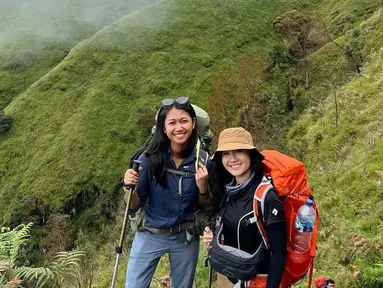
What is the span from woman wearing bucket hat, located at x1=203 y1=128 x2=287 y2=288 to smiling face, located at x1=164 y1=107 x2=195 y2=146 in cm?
41

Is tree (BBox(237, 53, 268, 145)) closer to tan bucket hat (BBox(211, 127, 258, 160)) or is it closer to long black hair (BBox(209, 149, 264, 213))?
long black hair (BBox(209, 149, 264, 213))

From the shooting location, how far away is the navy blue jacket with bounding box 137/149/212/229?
13.4 feet

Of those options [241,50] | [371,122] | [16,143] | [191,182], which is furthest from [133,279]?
[241,50]

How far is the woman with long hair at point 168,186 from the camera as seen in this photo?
4020 mm

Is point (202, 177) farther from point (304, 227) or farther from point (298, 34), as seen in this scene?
point (298, 34)

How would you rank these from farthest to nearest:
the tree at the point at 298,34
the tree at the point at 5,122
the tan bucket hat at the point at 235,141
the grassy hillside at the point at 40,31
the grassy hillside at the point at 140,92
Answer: the grassy hillside at the point at 40,31
the tree at the point at 5,122
the tree at the point at 298,34
the grassy hillside at the point at 140,92
the tan bucket hat at the point at 235,141

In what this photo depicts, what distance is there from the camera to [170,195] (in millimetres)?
4086

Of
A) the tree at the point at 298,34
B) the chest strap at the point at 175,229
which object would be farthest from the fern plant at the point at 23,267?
the tree at the point at 298,34

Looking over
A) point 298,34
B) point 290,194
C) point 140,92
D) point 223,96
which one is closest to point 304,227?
point 290,194

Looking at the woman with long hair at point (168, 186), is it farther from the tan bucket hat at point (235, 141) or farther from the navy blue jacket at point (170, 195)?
the tan bucket hat at point (235, 141)

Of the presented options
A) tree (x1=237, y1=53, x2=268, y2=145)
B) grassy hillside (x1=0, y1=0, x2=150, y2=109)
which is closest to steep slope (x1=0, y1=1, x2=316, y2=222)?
tree (x1=237, y1=53, x2=268, y2=145)

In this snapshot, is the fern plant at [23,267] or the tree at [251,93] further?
the tree at [251,93]

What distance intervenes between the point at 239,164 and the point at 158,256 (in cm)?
143

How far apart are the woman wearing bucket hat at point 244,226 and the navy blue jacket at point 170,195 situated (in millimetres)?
411
